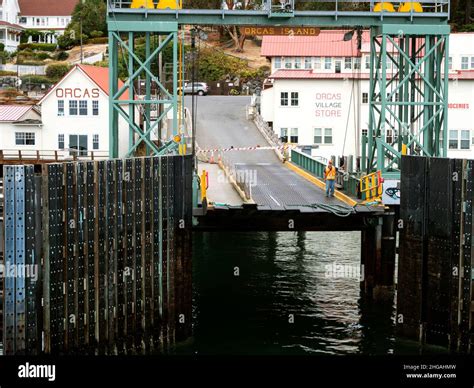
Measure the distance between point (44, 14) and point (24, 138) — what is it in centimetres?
7808

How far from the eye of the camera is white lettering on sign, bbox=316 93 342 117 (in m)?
71.4

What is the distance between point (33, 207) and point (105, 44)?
97643mm

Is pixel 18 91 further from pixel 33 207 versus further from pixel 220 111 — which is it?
pixel 33 207

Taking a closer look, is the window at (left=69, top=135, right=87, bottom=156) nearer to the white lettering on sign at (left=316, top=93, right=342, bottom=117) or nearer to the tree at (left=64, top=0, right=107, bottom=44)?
the white lettering on sign at (left=316, top=93, right=342, bottom=117)

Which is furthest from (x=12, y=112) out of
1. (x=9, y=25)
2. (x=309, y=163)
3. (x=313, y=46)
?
(x=9, y=25)

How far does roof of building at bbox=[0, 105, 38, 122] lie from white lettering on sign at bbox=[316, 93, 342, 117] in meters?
22.3

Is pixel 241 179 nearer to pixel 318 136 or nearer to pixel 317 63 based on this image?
pixel 318 136

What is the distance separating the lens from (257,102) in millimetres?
82312

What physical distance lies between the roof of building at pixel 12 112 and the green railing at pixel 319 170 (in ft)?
90.5

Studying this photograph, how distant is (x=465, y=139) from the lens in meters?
68.9

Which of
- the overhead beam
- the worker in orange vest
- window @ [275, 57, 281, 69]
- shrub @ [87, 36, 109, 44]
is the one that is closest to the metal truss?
the overhead beam

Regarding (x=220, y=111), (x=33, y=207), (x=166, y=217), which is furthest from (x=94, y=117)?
(x=33, y=207)

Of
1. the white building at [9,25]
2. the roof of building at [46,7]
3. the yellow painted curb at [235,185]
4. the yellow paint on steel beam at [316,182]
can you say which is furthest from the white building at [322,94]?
the roof of building at [46,7]

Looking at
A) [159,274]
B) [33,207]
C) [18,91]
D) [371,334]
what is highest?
[18,91]
